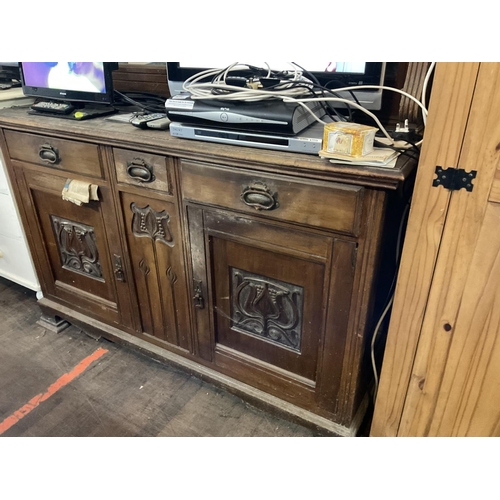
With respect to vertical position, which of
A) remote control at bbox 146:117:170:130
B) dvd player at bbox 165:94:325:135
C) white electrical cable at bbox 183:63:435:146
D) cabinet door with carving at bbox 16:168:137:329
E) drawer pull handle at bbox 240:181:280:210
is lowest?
cabinet door with carving at bbox 16:168:137:329

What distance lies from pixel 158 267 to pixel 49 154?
49 centimetres

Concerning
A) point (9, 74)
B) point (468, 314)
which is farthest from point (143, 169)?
point (9, 74)

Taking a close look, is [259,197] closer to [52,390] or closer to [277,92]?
[277,92]

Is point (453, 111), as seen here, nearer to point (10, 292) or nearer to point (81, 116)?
point (81, 116)

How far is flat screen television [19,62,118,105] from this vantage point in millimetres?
1244

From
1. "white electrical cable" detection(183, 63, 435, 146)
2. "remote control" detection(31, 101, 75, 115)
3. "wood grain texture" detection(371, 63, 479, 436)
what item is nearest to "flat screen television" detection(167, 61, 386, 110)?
"white electrical cable" detection(183, 63, 435, 146)

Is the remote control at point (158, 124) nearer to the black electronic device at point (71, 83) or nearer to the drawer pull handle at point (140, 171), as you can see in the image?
the drawer pull handle at point (140, 171)

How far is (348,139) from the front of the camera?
0.78m

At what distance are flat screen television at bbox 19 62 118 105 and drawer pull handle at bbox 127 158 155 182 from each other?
29 cm

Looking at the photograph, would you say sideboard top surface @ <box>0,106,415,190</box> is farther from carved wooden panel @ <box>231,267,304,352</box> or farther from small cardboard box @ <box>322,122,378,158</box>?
carved wooden panel @ <box>231,267,304,352</box>

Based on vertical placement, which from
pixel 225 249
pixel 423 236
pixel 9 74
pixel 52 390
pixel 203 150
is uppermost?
pixel 9 74

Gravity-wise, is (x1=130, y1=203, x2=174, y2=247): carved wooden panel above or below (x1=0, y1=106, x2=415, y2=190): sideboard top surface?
below

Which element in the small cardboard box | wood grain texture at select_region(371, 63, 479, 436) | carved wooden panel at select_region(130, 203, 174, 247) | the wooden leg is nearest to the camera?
wood grain texture at select_region(371, 63, 479, 436)
